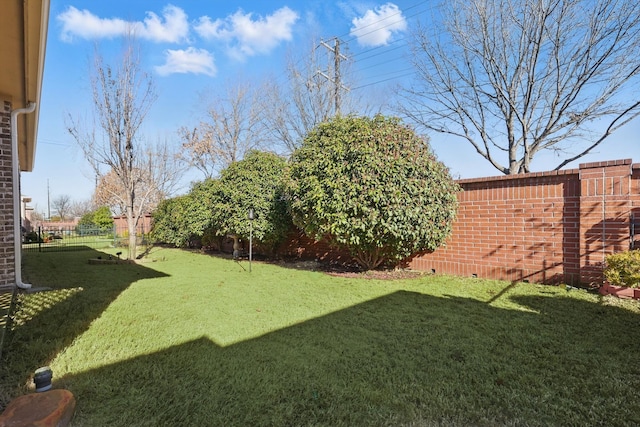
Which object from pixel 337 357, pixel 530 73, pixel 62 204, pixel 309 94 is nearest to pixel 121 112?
pixel 309 94

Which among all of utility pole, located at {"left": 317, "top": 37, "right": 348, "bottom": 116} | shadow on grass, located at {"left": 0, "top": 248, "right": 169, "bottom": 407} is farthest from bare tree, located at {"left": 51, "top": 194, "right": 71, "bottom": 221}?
shadow on grass, located at {"left": 0, "top": 248, "right": 169, "bottom": 407}

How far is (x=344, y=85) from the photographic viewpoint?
15047 millimetres

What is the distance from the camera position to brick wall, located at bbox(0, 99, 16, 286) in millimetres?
5375

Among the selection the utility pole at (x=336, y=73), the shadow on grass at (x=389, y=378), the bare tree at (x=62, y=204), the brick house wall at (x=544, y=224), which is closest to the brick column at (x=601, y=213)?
the brick house wall at (x=544, y=224)

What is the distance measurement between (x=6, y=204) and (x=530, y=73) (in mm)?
12906

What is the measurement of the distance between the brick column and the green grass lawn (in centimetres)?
61

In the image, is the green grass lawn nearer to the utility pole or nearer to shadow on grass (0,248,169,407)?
shadow on grass (0,248,169,407)

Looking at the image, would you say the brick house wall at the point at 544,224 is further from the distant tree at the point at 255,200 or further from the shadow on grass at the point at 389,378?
the distant tree at the point at 255,200

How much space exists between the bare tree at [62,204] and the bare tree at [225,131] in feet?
134

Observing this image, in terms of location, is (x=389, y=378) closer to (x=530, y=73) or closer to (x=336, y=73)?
(x=530, y=73)

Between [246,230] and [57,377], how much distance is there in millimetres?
7330

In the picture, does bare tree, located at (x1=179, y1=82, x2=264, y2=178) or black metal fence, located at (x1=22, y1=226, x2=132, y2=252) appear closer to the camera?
black metal fence, located at (x1=22, y1=226, x2=132, y2=252)

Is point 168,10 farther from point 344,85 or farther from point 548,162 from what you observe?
point 548,162

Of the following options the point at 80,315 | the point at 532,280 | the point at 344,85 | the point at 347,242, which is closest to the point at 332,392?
the point at 80,315
